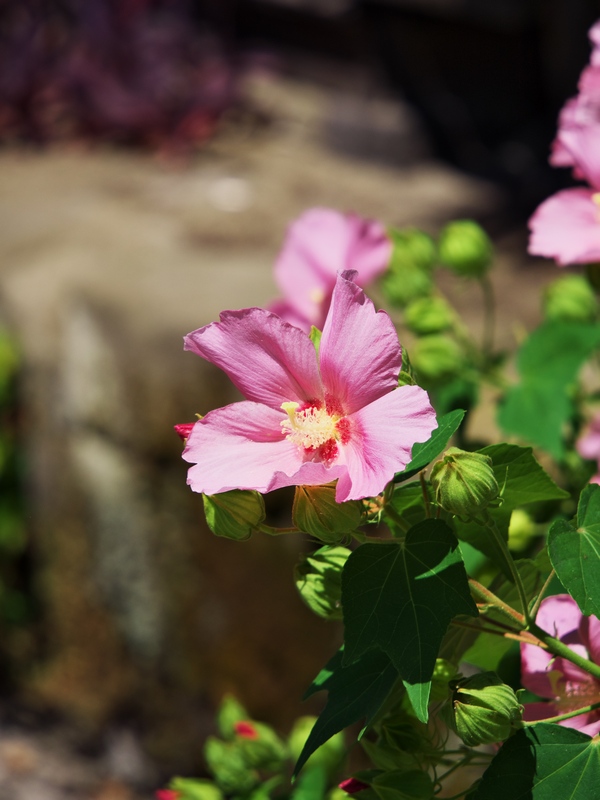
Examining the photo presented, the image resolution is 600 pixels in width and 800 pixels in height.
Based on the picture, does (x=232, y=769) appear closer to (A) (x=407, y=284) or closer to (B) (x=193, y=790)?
(B) (x=193, y=790)

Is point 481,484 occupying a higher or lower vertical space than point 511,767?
higher

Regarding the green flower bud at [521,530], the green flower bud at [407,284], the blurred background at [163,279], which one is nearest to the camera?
the green flower bud at [521,530]

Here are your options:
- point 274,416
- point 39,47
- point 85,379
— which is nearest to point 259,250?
point 85,379

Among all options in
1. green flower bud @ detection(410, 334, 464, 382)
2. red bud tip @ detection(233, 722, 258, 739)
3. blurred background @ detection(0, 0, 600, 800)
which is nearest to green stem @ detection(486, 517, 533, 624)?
red bud tip @ detection(233, 722, 258, 739)

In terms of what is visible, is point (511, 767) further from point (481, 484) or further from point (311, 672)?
point (311, 672)

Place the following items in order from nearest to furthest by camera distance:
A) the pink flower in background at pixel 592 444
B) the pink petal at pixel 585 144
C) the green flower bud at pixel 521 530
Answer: the pink petal at pixel 585 144
the green flower bud at pixel 521 530
the pink flower in background at pixel 592 444

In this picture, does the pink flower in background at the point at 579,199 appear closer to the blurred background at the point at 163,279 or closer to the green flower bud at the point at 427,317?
the green flower bud at the point at 427,317

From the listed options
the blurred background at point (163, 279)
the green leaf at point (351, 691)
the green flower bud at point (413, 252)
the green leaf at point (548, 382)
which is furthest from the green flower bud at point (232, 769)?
the blurred background at point (163, 279)

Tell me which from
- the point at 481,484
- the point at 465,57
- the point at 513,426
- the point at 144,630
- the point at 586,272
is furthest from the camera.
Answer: the point at 465,57
